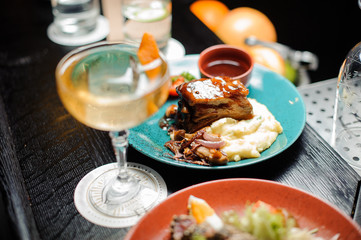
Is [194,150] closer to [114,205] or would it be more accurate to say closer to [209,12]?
[114,205]

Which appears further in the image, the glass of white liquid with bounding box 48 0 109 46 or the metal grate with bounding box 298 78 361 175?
the glass of white liquid with bounding box 48 0 109 46

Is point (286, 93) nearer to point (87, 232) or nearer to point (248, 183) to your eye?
point (248, 183)

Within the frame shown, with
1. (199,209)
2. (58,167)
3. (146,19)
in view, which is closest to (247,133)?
(199,209)

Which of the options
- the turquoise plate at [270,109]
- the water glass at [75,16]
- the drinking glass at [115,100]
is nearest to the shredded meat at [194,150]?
the turquoise plate at [270,109]

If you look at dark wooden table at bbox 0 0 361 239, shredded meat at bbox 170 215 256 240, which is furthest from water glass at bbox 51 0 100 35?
shredded meat at bbox 170 215 256 240

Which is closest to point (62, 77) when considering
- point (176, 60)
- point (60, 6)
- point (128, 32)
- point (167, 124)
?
point (167, 124)

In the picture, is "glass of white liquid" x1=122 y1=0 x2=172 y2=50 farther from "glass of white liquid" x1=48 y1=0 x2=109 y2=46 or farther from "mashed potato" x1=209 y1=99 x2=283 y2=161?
"mashed potato" x1=209 y1=99 x2=283 y2=161

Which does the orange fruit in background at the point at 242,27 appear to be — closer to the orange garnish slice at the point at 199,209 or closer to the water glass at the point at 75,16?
the water glass at the point at 75,16
